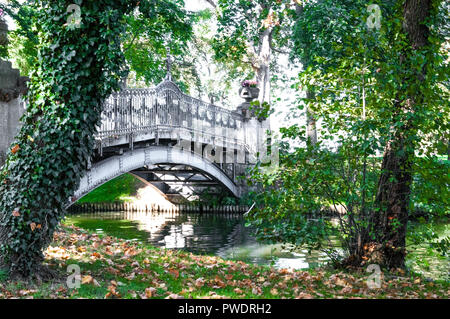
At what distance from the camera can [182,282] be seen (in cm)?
536

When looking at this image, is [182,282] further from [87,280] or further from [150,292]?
[87,280]

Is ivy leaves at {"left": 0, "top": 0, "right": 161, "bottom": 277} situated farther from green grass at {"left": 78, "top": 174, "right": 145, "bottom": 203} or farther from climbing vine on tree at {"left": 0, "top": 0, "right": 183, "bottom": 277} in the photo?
green grass at {"left": 78, "top": 174, "right": 145, "bottom": 203}

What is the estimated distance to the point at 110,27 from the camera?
5.31m

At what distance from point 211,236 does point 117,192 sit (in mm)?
10830

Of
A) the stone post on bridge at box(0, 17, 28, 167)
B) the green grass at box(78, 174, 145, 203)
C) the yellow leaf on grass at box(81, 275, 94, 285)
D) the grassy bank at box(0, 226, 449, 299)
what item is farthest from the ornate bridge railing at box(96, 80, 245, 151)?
the green grass at box(78, 174, 145, 203)

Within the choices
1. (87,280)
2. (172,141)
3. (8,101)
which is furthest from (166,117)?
(87,280)

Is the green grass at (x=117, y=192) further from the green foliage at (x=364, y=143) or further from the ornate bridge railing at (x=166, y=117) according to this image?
the green foliage at (x=364, y=143)

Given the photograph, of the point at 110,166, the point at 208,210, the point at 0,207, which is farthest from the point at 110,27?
the point at 208,210

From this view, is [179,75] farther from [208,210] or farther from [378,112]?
[378,112]

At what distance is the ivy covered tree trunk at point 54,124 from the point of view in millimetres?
5016

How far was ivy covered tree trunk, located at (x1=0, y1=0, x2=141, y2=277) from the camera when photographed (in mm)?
5016

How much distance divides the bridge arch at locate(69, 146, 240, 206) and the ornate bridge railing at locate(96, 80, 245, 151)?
65 centimetres

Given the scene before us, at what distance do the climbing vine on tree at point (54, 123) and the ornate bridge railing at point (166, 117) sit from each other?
218 inches
